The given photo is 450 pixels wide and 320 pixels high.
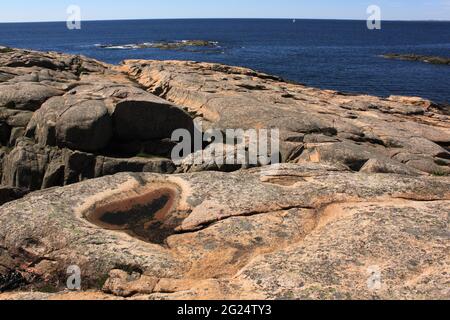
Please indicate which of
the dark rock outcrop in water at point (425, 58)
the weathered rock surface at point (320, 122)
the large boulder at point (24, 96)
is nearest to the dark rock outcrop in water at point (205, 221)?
the weathered rock surface at point (320, 122)

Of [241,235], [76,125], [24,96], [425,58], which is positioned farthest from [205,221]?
[425,58]

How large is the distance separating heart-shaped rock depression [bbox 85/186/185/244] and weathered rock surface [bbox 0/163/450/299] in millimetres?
42

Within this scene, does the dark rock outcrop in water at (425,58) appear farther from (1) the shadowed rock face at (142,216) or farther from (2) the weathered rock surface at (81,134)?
(1) the shadowed rock face at (142,216)

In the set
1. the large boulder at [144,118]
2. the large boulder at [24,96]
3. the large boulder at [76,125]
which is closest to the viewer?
the large boulder at [76,125]

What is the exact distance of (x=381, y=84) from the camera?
259ft

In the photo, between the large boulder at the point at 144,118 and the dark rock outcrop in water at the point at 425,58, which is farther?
the dark rock outcrop in water at the point at 425,58

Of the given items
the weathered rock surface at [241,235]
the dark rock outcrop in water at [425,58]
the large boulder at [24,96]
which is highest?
the dark rock outcrop in water at [425,58]

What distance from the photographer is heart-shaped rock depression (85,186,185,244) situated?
14258 millimetres

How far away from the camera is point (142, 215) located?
15289 millimetres

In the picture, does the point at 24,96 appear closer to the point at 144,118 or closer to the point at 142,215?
the point at 144,118

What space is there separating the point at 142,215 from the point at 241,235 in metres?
3.75

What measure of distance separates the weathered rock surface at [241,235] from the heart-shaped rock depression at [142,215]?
0.04 m

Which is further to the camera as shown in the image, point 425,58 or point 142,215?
point 425,58

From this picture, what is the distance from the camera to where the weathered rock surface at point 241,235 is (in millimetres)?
11070
